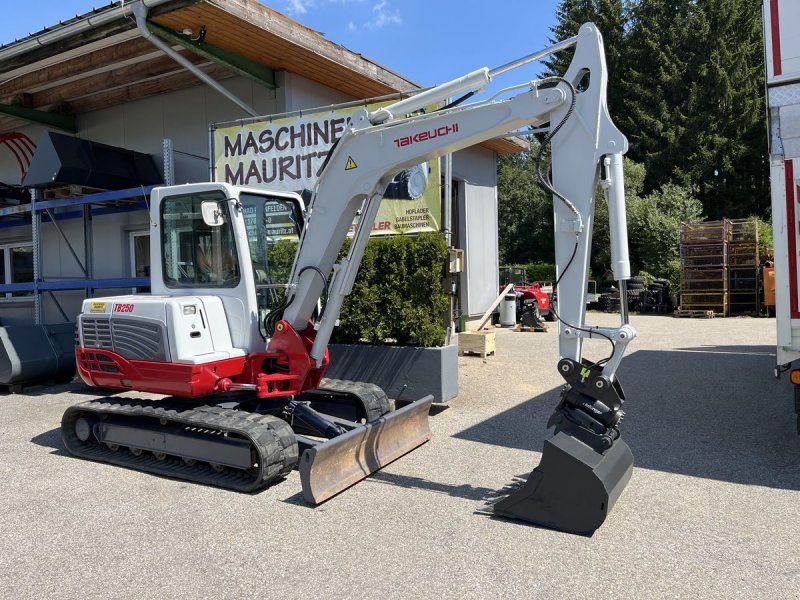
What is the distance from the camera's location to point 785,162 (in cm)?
508

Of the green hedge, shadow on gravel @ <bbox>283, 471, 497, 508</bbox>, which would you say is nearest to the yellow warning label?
shadow on gravel @ <bbox>283, 471, 497, 508</bbox>

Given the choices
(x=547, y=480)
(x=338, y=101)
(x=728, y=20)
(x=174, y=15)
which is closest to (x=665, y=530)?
(x=547, y=480)

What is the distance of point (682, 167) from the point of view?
33.1 metres

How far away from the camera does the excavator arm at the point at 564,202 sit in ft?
13.4

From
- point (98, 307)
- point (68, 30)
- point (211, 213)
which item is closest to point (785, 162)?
point (211, 213)

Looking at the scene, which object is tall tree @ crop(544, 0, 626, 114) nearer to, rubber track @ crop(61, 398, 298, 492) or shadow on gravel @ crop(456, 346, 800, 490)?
shadow on gravel @ crop(456, 346, 800, 490)

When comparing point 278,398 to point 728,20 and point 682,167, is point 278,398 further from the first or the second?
point 728,20

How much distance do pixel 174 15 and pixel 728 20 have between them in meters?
34.4

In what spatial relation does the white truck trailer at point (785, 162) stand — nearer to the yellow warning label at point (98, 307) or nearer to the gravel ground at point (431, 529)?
the gravel ground at point (431, 529)

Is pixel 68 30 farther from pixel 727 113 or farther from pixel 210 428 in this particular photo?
pixel 727 113

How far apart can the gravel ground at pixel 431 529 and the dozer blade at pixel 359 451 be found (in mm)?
107

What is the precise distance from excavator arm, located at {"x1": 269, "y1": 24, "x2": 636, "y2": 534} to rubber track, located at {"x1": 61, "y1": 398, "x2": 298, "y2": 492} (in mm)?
1135

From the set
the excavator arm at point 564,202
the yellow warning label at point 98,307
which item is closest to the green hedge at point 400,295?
the excavator arm at point 564,202

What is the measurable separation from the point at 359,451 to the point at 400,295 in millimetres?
2786
